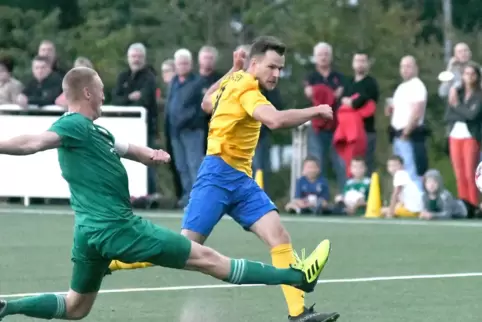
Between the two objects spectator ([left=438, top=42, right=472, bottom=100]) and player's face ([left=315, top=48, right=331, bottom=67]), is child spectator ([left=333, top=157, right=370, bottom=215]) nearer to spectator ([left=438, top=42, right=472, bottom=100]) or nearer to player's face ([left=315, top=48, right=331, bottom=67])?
player's face ([left=315, top=48, right=331, bottom=67])

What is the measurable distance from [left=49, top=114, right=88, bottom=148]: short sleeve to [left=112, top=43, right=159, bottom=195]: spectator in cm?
1081

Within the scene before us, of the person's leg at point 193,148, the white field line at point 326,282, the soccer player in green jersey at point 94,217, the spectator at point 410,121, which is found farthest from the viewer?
the person's leg at point 193,148

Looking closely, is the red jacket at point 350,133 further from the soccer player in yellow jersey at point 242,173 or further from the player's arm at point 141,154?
the player's arm at point 141,154

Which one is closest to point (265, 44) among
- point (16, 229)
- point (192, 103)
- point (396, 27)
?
point (16, 229)

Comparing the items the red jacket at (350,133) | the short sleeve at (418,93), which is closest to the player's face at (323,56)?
the red jacket at (350,133)

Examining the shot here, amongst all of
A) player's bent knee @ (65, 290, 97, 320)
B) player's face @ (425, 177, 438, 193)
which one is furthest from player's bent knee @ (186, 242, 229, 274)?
player's face @ (425, 177, 438, 193)

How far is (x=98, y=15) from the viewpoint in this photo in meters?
45.0

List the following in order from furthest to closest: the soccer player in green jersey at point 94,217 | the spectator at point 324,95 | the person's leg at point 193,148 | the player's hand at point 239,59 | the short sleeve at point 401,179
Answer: the person's leg at point 193,148, the spectator at point 324,95, the short sleeve at point 401,179, the player's hand at point 239,59, the soccer player in green jersey at point 94,217

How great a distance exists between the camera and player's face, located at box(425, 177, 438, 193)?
17.7 m

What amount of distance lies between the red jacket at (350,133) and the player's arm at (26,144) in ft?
36.1

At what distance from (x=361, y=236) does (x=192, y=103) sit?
12.9ft

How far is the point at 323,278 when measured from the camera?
11727 mm

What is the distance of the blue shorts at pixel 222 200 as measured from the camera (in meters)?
9.38

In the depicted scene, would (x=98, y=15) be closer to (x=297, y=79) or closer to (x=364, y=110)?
(x=297, y=79)
